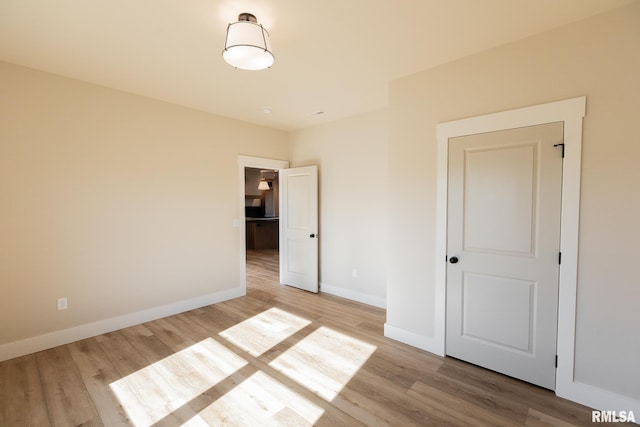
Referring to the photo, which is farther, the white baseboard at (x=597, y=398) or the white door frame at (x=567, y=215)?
the white door frame at (x=567, y=215)

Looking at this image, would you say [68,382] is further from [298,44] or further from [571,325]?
[571,325]

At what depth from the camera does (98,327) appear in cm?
313

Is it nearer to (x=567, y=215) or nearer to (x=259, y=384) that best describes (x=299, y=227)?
(x=259, y=384)

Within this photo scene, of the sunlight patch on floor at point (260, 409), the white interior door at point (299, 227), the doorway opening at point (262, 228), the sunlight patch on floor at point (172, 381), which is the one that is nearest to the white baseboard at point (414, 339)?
the sunlight patch on floor at point (260, 409)

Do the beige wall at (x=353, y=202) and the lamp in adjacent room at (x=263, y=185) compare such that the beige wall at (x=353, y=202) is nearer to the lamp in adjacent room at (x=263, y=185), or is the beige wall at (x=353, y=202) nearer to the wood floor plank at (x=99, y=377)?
the wood floor plank at (x=99, y=377)

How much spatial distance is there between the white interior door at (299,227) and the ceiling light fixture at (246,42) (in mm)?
2697

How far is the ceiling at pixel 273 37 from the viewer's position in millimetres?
1891

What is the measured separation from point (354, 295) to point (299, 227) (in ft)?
4.78

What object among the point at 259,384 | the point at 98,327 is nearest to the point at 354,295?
the point at 259,384

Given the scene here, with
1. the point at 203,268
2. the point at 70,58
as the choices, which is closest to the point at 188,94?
the point at 70,58

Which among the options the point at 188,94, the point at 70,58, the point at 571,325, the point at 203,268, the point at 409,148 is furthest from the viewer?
the point at 203,268

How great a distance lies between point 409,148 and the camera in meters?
2.88

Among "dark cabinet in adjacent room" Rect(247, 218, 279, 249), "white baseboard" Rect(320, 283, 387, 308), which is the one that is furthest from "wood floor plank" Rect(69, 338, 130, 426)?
"dark cabinet in adjacent room" Rect(247, 218, 279, 249)

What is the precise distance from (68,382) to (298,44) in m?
3.33
